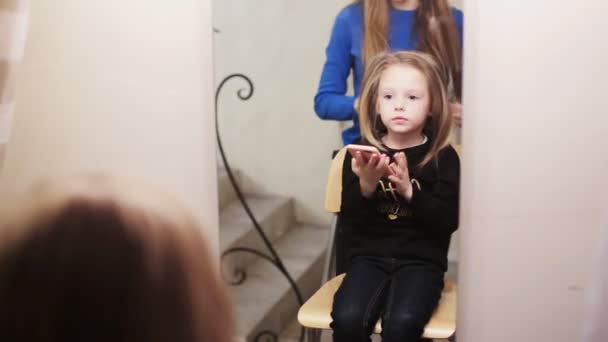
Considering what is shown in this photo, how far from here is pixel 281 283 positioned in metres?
1.31

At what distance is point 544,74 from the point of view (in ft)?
3.27

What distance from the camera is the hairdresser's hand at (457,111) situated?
3.47 ft

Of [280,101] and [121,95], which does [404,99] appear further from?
[121,95]

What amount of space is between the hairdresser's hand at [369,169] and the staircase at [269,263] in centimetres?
16

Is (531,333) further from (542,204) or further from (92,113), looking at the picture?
(92,113)

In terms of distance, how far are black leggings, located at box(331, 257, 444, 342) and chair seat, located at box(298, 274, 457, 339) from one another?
0.04 ft

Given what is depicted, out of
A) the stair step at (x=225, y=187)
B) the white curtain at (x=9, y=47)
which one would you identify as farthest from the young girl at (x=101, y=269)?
the stair step at (x=225, y=187)

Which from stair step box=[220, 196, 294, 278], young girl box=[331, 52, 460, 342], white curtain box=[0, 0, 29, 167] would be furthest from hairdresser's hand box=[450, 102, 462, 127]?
white curtain box=[0, 0, 29, 167]

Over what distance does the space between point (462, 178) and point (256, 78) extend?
1.30ft

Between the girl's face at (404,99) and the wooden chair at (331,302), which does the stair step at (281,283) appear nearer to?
the wooden chair at (331,302)

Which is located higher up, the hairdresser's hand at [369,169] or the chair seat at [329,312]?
the hairdresser's hand at [369,169]

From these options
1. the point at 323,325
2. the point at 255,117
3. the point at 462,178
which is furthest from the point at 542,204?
the point at 255,117

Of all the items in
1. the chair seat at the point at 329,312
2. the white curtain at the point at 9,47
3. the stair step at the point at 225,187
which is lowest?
the chair seat at the point at 329,312

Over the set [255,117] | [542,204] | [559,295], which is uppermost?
[255,117]
